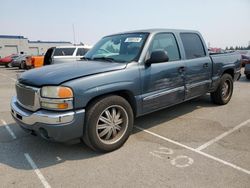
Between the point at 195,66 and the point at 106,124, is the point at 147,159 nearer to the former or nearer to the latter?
the point at 106,124

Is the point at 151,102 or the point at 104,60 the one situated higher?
the point at 104,60

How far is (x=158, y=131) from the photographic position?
14.6 ft

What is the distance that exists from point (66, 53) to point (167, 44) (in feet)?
29.7

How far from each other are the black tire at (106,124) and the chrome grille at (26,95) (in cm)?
81

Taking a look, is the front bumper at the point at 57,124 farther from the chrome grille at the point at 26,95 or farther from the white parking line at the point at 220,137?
Result: the white parking line at the point at 220,137

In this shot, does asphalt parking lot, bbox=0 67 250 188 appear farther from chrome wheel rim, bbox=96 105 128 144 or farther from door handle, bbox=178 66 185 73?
door handle, bbox=178 66 185 73

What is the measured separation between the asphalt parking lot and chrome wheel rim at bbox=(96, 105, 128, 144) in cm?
23

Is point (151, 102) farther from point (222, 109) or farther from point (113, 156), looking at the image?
point (222, 109)

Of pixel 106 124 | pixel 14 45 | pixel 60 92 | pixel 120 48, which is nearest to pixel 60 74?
pixel 60 92

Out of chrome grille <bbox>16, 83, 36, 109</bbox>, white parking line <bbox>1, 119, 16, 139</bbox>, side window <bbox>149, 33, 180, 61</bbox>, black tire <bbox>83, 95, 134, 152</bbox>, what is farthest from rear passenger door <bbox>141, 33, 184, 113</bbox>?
white parking line <bbox>1, 119, 16, 139</bbox>

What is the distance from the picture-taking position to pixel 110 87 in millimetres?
3461

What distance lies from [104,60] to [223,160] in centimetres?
251

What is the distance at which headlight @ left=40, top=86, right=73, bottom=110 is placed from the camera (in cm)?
308

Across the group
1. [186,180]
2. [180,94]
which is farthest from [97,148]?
[180,94]
